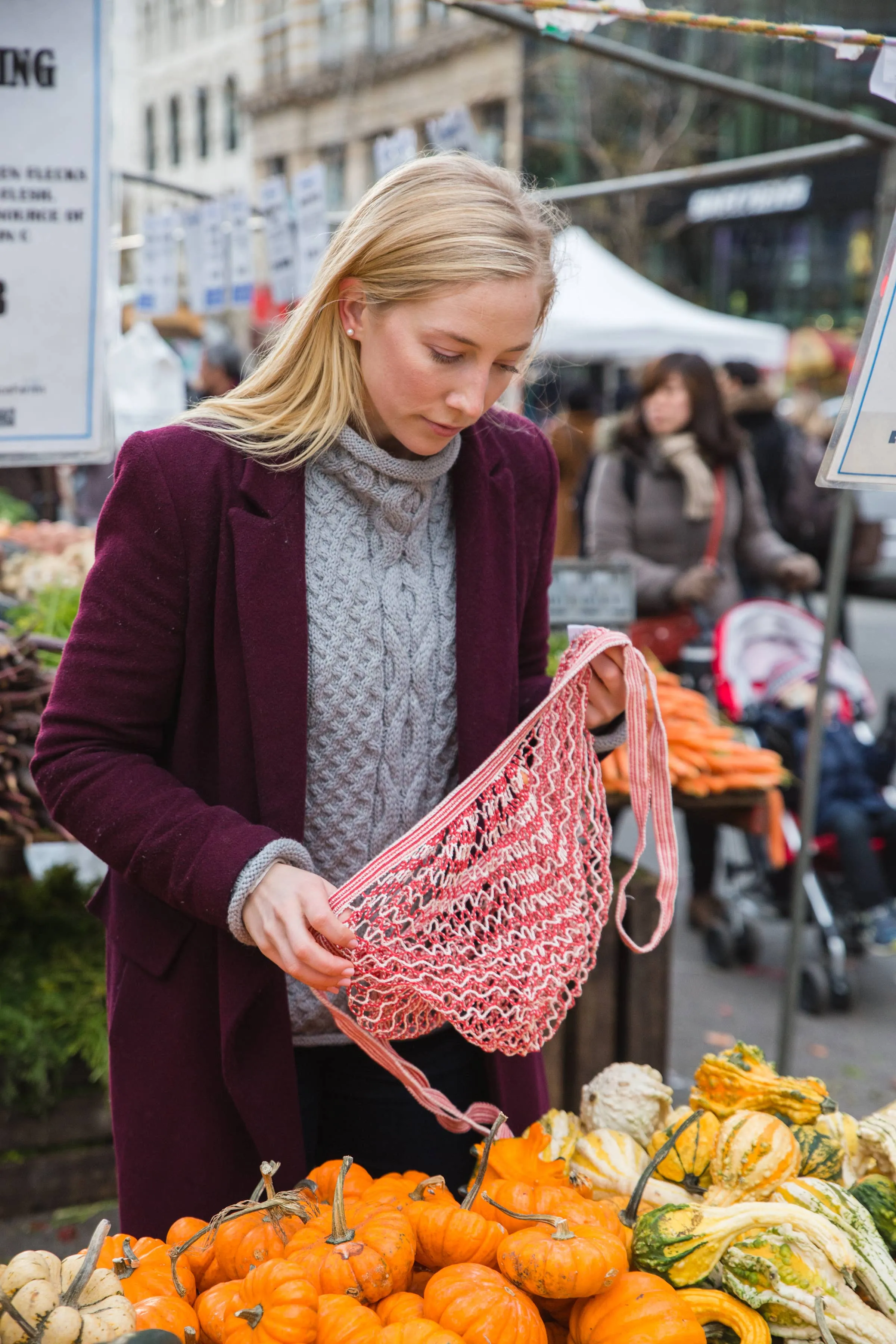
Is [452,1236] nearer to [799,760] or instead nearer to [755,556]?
[799,760]

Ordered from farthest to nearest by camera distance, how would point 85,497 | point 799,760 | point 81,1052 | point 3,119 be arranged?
1. point 85,497
2. point 799,760
3. point 81,1052
4. point 3,119

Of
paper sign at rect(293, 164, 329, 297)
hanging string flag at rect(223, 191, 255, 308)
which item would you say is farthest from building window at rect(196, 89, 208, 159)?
paper sign at rect(293, 164, 329, 297)

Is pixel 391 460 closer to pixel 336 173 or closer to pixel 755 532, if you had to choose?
pixel 755 532

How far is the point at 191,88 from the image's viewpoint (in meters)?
34.4

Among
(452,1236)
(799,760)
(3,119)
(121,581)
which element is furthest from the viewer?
(799,760)

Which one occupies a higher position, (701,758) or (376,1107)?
(701,758)

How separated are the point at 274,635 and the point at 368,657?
5.5 inches

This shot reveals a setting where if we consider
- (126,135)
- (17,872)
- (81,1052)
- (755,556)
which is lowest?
(81,1052)

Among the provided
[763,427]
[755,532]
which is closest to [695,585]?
[755,532]

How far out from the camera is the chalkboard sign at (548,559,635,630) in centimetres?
346

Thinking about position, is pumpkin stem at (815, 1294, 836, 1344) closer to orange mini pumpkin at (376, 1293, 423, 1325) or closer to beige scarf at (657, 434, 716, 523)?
orange mini pumpkin at (376, 1293, 423, 1325)

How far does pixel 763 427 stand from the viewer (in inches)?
248

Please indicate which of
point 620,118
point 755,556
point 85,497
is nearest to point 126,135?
point 620,118

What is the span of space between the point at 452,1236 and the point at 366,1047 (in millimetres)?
276
